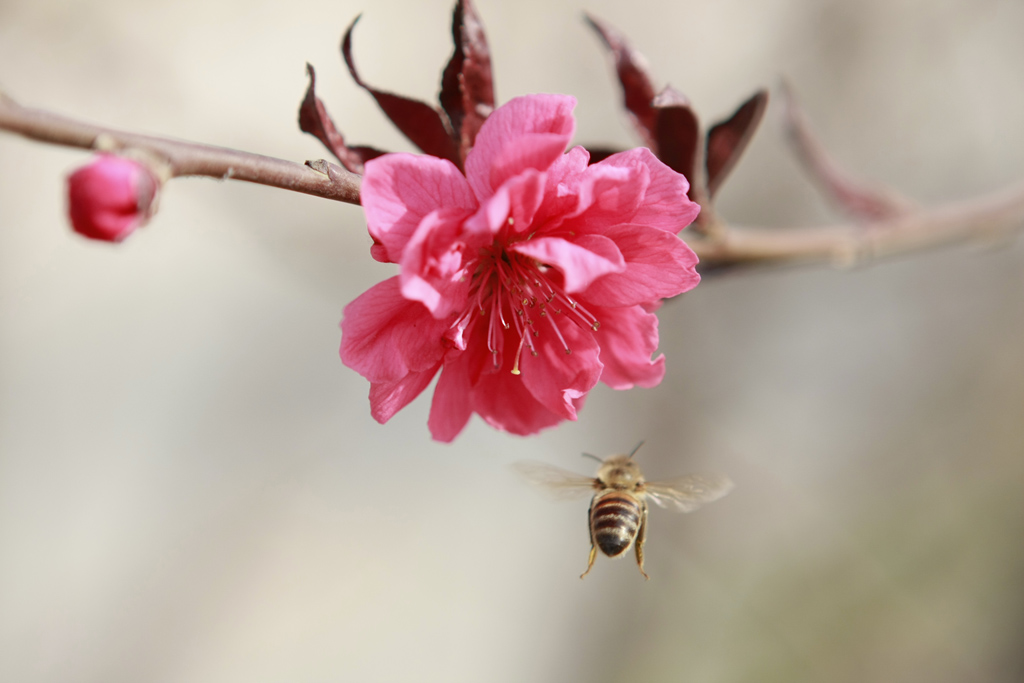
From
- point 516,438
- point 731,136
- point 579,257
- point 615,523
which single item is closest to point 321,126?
point 579,257

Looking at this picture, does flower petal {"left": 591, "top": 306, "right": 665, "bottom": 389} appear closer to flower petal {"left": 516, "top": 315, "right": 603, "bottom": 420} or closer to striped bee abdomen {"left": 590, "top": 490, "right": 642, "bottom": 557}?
flower petal {"left": 516, "top": 315, "right": 603, "bottom": 420}

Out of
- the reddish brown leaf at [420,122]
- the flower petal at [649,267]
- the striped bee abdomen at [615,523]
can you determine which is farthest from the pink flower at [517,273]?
the striped bee abdomen at [615,523]

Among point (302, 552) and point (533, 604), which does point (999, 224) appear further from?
point (302, 552)

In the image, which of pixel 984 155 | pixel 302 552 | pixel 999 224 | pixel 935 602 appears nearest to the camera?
pixel 999 224

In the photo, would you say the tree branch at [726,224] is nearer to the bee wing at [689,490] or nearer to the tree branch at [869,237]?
the tree branch at [869,237]

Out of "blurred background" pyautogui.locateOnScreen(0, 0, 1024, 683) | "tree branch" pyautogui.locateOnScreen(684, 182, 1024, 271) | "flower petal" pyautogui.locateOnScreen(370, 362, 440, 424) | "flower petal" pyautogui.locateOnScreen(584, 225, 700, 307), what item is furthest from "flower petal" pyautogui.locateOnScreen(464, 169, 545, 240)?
"blurred background" pyautogui.locateOnScreen(0, 0, 1024, 683)

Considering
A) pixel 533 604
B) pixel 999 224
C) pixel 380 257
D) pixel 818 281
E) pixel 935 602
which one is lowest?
pixel 935 602

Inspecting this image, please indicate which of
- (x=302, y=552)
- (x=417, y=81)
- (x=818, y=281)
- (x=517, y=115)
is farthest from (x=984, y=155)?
(x=302, y=552)
